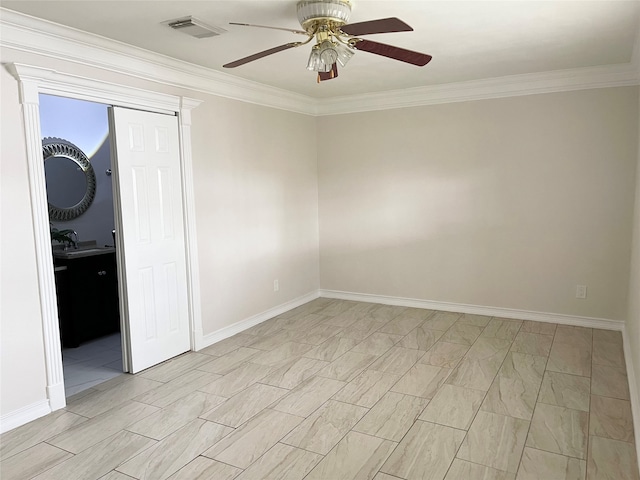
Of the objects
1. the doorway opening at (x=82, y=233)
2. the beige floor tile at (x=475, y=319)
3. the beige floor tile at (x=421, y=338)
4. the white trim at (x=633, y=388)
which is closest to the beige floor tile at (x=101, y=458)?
the doorway opening at (x=82, y=233)

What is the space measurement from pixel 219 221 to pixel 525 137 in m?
3.13

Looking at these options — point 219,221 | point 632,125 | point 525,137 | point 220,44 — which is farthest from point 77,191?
point 632,125

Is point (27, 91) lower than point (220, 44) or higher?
lower

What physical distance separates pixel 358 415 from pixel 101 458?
1.51m

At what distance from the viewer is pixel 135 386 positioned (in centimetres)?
352

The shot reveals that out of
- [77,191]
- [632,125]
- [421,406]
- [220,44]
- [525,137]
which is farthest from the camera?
[77,191]

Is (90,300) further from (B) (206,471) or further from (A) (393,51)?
(A) (393,51)

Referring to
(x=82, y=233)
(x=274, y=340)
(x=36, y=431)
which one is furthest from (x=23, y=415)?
(x=82, y=233)

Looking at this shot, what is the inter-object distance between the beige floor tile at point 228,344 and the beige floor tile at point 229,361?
0.27 feet

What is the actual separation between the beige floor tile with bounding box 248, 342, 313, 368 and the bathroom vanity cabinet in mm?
1715

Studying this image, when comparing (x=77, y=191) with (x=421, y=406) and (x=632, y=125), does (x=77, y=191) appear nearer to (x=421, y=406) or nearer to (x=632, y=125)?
(x=421, y=406)

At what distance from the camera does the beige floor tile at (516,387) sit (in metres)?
3.03

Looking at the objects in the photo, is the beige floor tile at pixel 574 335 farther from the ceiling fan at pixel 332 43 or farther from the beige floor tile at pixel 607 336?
the ceiling fan at pixel 332 43

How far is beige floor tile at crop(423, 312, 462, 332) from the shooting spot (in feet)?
15.5
